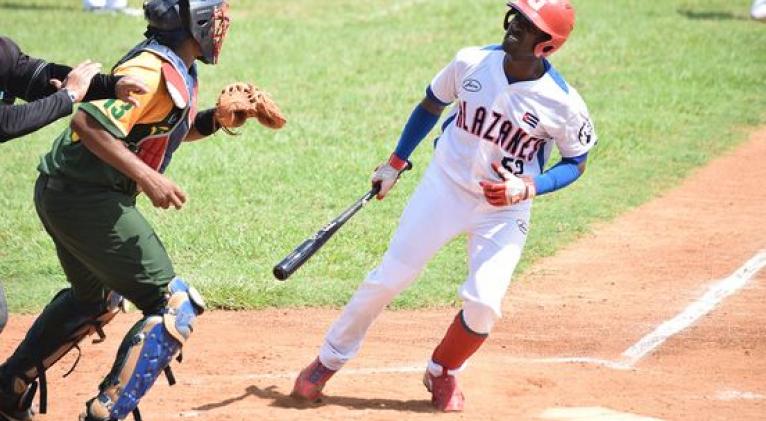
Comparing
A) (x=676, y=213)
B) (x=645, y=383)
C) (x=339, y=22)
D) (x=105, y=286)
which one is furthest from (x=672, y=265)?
(x=339, y=22)

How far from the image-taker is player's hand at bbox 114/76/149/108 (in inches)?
228

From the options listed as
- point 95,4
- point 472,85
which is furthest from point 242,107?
point 95,4

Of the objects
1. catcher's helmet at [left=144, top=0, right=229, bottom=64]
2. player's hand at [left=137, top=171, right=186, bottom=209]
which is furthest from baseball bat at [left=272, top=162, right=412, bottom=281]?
catcher's helmet at [left=144, top=0, right=229, bottom=64]

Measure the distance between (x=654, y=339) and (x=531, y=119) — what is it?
2.41 metres

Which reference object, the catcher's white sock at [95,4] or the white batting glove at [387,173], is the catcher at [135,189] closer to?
the white batting glove at [387,173]

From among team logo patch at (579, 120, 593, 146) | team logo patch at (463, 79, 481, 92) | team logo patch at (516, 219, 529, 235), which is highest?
team logo patch at (463, 79, 481, 92)

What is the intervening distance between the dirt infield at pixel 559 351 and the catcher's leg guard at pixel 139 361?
0.72m

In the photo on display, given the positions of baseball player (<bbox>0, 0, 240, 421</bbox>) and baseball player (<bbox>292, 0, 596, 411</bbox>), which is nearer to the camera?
baseball player (<bbox>0, 0, 240, 421</bbox>)

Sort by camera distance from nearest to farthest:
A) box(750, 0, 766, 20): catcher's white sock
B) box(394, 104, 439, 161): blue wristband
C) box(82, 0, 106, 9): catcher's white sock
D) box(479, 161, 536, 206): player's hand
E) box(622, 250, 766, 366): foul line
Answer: box(479, 161, 536, 206): player's hand
box(394, 104, 439, 161): blue wristband
box(622, 250, 766, 366): foul line
box(750, 0, 766, 20): catcher's white sock
box(82, 0, 106, 9): catcher's white sock

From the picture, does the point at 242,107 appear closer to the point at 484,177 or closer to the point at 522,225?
the point at 484,177

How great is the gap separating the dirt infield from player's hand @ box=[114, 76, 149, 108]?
173 centimetres

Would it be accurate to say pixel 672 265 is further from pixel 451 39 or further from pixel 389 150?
pixel 451 39

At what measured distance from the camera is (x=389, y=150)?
43.7 feet

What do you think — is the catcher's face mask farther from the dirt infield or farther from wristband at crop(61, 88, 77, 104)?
the dirt infield
